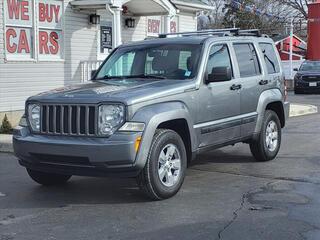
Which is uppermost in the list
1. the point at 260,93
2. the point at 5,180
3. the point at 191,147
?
the point at 260,93

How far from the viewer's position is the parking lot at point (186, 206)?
17.7ft

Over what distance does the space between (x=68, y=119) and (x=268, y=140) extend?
3769 millimetres

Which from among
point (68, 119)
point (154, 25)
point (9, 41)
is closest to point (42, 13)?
point (9, 41)

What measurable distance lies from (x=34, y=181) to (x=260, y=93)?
3554mm

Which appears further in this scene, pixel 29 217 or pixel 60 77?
pixel 60 77

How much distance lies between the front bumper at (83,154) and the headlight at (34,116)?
0.37 ft

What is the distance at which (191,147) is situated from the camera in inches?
275

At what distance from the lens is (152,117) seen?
20.6 ft

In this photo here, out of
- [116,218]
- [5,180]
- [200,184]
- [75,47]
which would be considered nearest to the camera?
[116,218]

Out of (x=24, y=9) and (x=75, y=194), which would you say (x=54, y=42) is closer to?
(x=24, y=9)

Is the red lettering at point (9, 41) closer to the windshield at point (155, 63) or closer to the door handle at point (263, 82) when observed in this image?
the windshield at point (155, 63)

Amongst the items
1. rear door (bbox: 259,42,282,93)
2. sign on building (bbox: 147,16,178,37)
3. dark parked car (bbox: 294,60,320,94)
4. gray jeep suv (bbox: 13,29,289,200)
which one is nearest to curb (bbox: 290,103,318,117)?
sign on building (bbox: 147,16,178,37)

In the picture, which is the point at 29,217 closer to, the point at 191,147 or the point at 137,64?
the point at 191,147

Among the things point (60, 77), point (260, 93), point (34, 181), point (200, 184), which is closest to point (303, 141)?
point (260, 93)
